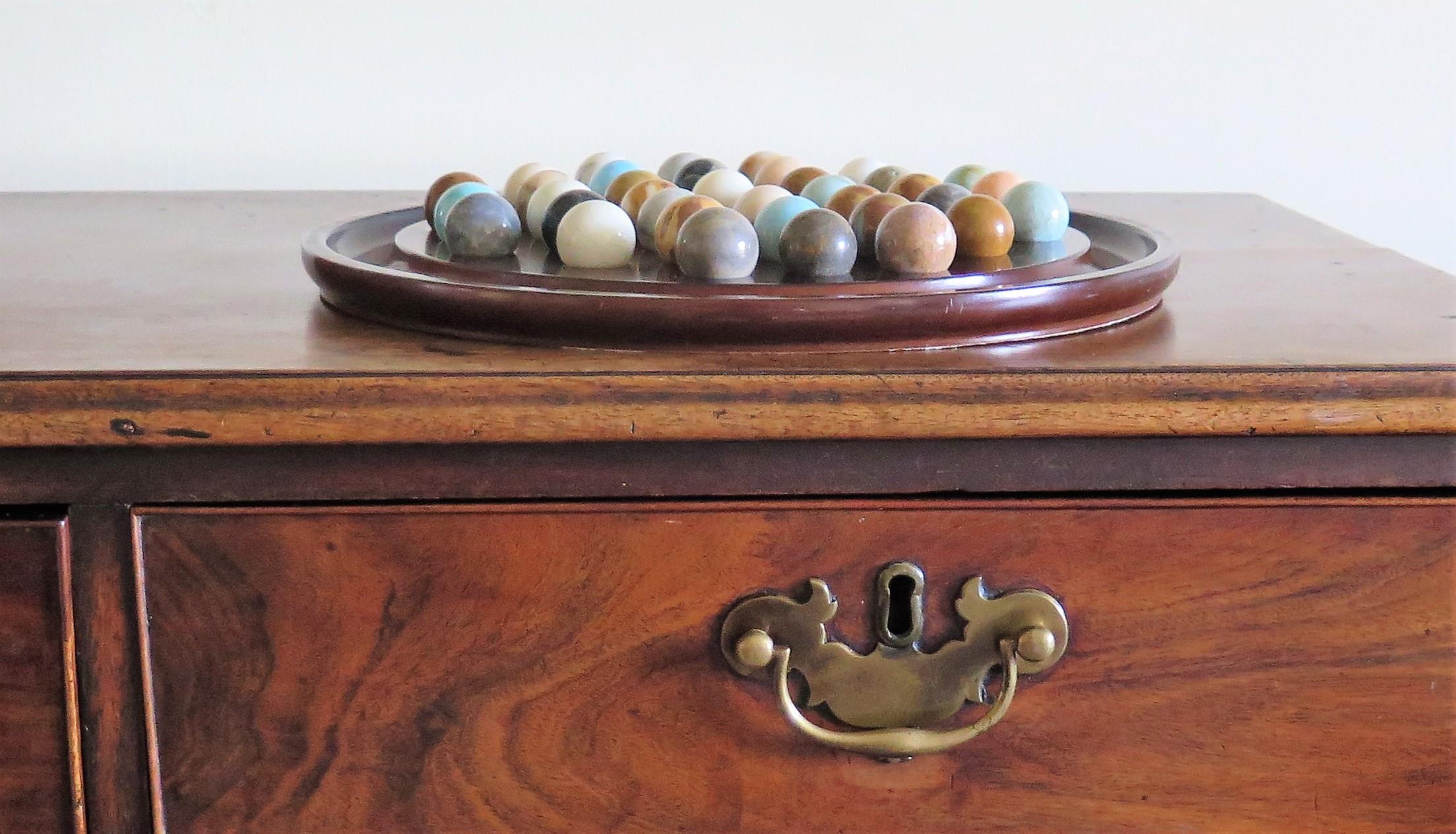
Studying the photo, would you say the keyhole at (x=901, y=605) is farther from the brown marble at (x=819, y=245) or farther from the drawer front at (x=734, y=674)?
the brown marble at (x=819, y=245)

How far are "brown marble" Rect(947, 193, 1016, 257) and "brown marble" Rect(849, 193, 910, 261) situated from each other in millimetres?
24

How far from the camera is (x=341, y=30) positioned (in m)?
0.95

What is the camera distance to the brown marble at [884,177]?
66 centimetres

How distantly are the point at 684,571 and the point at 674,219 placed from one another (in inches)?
6.5

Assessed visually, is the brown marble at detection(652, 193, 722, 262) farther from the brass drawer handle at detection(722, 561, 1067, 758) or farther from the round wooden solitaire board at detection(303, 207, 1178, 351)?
the brass drawer handle at detection(722, 561, 1067, 758)

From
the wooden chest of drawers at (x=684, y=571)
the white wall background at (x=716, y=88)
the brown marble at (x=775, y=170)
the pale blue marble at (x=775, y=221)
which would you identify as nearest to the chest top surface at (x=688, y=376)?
the wooden chest of drawers at (x=684, y=571)

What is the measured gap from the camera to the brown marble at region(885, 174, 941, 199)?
61cm

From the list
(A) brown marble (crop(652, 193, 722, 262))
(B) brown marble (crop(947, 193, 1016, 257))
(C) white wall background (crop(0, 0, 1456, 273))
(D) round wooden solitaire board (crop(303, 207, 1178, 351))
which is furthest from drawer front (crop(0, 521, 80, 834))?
(C) white wall background (crop(0, 0, 1456, 273))

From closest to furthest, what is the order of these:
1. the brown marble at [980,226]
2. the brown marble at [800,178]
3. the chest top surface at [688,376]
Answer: the chest top surface at [688,376]
the brown marble at [980,226]
the brown marble at [800,178]

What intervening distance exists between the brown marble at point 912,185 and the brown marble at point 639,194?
0.36 ft

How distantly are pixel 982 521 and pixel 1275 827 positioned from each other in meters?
0.17

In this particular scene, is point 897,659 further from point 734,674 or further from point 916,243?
point 916,243

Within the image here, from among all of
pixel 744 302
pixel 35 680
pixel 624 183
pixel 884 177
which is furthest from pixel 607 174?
pixel 35 680

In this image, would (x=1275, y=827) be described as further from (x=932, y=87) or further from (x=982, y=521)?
(x=932, y=87)
